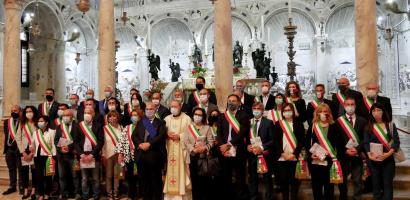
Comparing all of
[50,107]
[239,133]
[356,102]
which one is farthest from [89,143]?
[356,102]

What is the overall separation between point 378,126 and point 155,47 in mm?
19479

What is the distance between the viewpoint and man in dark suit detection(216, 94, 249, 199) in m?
6.50

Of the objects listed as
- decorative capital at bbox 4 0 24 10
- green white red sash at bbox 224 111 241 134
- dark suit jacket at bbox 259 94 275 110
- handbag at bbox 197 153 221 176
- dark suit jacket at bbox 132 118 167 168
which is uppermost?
decorative capital at bbox 4 0 24 10

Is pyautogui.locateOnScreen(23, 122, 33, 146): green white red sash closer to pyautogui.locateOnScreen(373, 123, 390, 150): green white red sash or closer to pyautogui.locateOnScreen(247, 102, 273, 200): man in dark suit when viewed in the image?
pyautogui.locateOnScreen(247, 102, 273, 200): man in dark suit

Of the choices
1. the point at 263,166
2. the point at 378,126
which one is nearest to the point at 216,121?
the point at 263,166

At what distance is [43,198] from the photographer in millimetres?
7543

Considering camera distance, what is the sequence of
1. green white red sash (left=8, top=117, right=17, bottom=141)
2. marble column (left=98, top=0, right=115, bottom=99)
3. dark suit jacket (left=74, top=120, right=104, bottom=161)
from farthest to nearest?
marble column (left=98, top=0, right=115, bottom=99), green white red sash (left=8, top=117, right=17, bottom=141), dark suit jacket (left=74, top=120, right=104, bottom=161)

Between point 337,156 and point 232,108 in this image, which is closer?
point 337,156

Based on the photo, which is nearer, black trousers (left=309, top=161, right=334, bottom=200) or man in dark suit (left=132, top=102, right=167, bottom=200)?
black trousers (left=309, top=161, right=334, bottom=200)

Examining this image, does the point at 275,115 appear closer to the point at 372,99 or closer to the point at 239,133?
the point at 239,133

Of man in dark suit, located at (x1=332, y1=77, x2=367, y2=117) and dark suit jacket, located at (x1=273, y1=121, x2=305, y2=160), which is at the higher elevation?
man in dark suit, located at (x1=332, y1=77, x2=367, y2=117)

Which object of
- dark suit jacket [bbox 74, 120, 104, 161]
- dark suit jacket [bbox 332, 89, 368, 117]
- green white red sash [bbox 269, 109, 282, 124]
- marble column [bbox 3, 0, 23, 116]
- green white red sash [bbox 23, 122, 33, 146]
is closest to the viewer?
dark suit jacket [bbox 332, 89, 368, 117]

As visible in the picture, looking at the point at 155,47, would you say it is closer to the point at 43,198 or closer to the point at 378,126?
the point at 43,198

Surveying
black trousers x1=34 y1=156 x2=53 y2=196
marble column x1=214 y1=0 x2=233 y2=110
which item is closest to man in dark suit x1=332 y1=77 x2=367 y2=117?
marble column x1=214 y1=0 x2=233 y2=110
